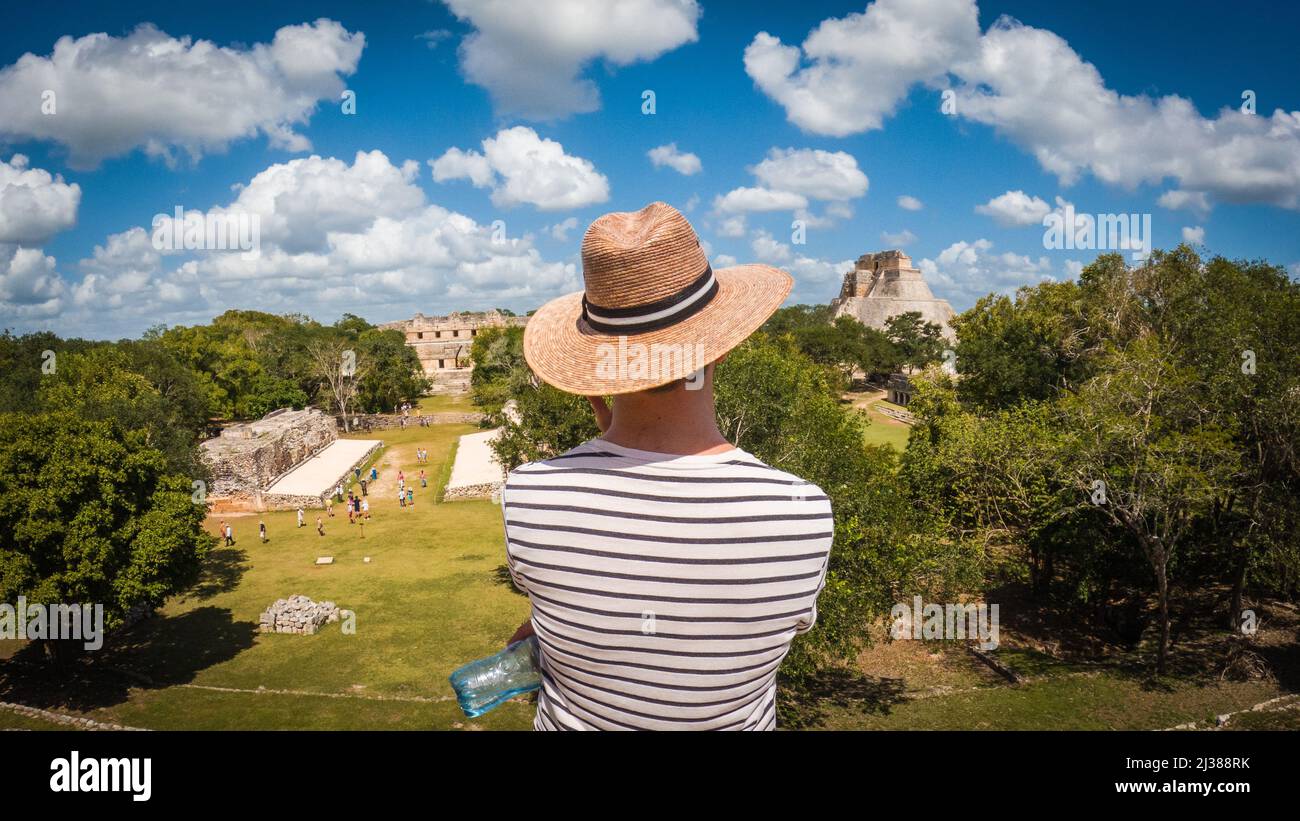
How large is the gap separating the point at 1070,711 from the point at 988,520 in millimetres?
5691

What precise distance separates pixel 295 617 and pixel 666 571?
20.8 meters

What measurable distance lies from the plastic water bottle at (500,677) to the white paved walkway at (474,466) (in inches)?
1130

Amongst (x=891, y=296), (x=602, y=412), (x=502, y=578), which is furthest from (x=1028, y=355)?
(x=891, y=296)

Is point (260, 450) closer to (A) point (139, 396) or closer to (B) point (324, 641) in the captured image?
(A) point (139, 396)

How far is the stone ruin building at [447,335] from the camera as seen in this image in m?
84.4

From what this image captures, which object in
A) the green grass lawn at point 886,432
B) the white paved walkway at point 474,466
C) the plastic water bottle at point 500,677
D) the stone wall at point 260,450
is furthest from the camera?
the green grass lawn at point 886,432

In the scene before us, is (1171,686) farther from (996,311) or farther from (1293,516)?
(996,311)

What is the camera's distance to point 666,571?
1978 millimetres

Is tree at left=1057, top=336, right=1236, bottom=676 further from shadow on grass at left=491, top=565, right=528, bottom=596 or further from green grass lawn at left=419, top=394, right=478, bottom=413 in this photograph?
green grass lawn at left=419, top=394, right=478, bottom=413

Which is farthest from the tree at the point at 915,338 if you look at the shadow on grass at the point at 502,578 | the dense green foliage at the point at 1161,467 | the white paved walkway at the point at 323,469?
the shadow on grass at the point at 502,578

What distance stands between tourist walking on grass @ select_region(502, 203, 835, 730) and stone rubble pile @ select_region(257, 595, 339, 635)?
20.1m

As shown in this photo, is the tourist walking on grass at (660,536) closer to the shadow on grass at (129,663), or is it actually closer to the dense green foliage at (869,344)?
the shadow on grass at (129,663)

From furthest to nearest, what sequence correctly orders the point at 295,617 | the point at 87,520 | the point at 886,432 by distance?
the point at 886,432
the point at 295,617
the point at 87,520

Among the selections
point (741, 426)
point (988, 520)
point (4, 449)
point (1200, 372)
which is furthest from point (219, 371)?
point (1200, 372)
